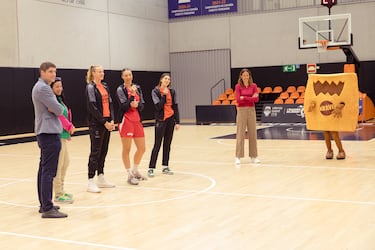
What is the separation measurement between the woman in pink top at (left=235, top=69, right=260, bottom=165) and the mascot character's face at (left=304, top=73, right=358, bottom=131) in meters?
1.59

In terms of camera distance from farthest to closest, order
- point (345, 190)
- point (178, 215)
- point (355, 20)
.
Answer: point (355, 20)
point (345, 190)
point (178, 215)

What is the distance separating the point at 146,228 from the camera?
20.2ft

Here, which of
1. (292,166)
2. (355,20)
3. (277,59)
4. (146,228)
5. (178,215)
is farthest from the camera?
(277,59)

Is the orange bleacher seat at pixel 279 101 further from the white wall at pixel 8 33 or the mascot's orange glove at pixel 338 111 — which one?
the mascot's orange glove at pixel 338 111

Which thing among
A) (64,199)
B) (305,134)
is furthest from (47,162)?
(305,134)

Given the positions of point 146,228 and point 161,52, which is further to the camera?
point 161,52

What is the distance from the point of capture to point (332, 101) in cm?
1154

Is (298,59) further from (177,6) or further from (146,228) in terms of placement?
(146,228)

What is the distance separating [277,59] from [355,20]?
3.90 m

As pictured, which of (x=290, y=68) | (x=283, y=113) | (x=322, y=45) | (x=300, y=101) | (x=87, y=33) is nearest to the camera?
(x=322, y=45)

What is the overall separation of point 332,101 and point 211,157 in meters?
2.90

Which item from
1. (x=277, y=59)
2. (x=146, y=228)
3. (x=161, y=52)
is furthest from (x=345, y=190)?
(x=161, y=52)

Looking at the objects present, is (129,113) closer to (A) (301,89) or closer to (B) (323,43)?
(B) (323,43)

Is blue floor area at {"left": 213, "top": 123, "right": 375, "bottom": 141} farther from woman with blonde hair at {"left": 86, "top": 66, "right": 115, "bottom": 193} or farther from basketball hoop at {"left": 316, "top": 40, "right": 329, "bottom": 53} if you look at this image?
woman with blonde hair at {"left": 86, "top": 66, "right": 115, "bottom": 193}
